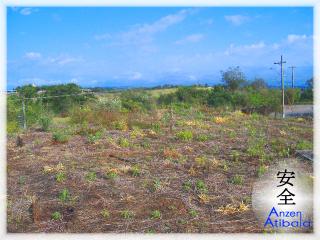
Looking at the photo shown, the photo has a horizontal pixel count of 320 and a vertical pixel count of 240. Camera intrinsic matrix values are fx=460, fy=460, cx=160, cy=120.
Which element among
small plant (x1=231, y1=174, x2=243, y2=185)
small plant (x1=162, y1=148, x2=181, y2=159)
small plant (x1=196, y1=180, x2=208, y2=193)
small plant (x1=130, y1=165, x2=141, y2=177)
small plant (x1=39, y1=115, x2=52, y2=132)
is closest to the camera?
small plant (x1=196, y1=180, x2=208, y2=193)

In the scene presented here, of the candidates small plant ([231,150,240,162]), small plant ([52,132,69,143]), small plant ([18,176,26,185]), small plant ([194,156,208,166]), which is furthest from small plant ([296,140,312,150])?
small plant ([18,176,26,185])

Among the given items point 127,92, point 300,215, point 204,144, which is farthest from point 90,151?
point 127,92

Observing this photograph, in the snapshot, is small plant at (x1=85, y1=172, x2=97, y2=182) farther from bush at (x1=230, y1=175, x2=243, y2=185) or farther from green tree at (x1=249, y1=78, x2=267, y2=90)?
green tree at (x1=249, y1=78, x2=267, y2=90)

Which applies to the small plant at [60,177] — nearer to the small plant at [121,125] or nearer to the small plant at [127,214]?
the small plant at [127,214]

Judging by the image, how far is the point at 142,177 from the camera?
6.33 m

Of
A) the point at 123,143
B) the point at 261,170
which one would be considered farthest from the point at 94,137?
the point at 261,170

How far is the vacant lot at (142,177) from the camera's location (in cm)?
488

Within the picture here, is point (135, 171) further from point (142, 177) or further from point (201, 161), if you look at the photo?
point (201, 161)

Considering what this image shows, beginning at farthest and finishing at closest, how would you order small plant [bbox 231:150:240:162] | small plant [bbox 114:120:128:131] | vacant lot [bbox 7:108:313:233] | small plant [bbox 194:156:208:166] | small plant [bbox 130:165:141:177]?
small plant [bbox 114:120:128:131], small plant [bbox 231:150:240:162], small plant [bbox 194:156:208:166], small plant [bbox 130:165:141:177], vacant lot [bbox 7:108:313:233]

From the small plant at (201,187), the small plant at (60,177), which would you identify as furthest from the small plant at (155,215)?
the small plant at (60,177)

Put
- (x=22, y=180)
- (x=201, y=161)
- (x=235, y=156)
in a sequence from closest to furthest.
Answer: (x=22, y=180) → (x=201, y=161) → (x=235, y=156)

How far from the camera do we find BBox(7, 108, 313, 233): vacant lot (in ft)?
16.0


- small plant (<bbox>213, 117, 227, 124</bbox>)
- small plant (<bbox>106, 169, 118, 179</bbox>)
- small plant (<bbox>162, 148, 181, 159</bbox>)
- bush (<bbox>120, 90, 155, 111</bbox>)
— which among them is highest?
bush (<bbox>120, 90, 155, 111</bbox>)

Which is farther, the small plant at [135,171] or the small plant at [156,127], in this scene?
the small plant at [156,127]
